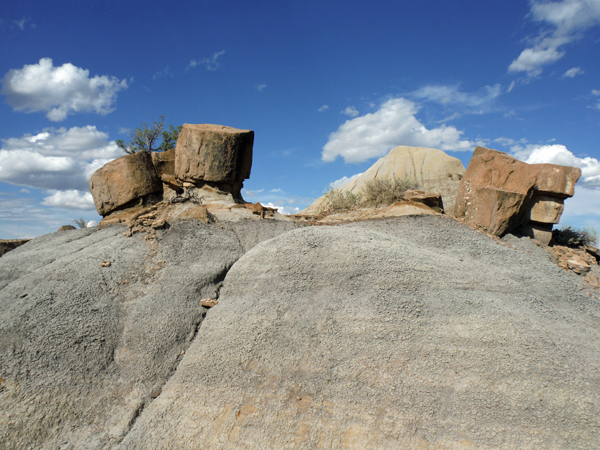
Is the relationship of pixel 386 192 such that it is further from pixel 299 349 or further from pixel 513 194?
pixel 299 349

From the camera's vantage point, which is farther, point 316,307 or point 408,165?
point 408,165

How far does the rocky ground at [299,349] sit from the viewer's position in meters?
2.82

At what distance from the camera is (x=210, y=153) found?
6.46 m

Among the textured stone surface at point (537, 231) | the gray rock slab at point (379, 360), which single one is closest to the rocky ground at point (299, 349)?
the gray rock slab at point (379, 360)

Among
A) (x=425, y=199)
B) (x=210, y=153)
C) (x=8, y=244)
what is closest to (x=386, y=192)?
(x=425, y=199)

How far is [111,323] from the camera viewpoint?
3.99 m

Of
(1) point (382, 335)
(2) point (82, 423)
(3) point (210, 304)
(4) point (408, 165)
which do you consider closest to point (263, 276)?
(3) point (210, 304)

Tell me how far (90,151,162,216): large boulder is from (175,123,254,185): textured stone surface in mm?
Result: 610

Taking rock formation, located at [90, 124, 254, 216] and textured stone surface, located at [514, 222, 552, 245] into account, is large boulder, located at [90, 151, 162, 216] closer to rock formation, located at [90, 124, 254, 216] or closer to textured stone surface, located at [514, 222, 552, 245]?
rock formation, located at [90, 124, 254, 216]

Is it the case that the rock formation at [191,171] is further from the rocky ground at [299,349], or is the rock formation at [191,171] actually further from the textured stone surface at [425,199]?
the textured stone surface at [425,199]

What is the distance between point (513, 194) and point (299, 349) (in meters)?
4.27

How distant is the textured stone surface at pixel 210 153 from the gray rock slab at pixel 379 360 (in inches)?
100

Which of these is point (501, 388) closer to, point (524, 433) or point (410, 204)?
point (524, 433)

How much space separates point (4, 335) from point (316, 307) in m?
3.02
